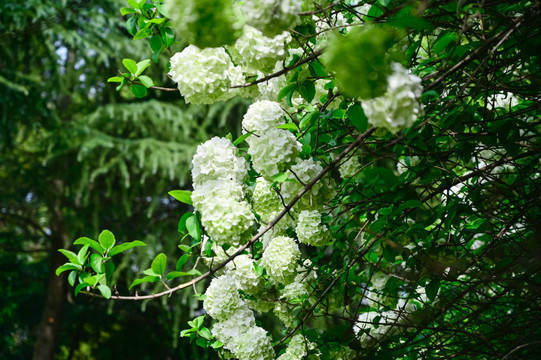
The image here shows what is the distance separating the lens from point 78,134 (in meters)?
5.27

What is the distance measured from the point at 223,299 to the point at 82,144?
4.26 metres

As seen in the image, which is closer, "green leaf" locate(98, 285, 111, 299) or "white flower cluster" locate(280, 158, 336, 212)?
"green leaf" locate(98, 285, 111, 299)

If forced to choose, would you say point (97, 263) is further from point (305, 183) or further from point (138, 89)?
point (305, 183)

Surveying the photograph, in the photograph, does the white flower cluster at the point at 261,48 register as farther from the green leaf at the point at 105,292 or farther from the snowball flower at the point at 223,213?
the green leaf at the point at 105,292

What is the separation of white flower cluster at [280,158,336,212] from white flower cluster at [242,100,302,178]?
83 mm

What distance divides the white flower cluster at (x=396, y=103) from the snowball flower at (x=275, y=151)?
0.52 m

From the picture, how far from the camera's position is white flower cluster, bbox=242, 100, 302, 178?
4.05 ft

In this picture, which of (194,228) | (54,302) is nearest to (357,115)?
(194,228)

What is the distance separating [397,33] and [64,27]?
523 cm

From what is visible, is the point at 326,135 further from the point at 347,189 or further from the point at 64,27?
the point at 64,27

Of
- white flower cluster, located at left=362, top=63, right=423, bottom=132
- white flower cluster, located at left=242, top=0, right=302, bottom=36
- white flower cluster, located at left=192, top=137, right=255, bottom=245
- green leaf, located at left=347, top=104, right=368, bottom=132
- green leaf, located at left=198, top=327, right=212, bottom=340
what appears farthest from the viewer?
green leaf, located at left=198, top=327, right=212, bottom=340

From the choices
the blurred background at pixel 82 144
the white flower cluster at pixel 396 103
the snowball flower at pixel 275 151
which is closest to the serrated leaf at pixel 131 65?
the snowball flower at pixel 275 151

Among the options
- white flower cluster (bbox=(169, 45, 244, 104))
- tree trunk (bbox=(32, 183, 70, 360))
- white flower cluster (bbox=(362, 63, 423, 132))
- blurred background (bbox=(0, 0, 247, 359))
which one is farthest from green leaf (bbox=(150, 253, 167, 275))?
tree trunk (bbox=(32, 183, 70, 360))

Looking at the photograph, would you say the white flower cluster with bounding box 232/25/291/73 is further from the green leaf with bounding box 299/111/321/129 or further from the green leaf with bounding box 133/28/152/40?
the green leaf with bounding box 133/28/152/40
